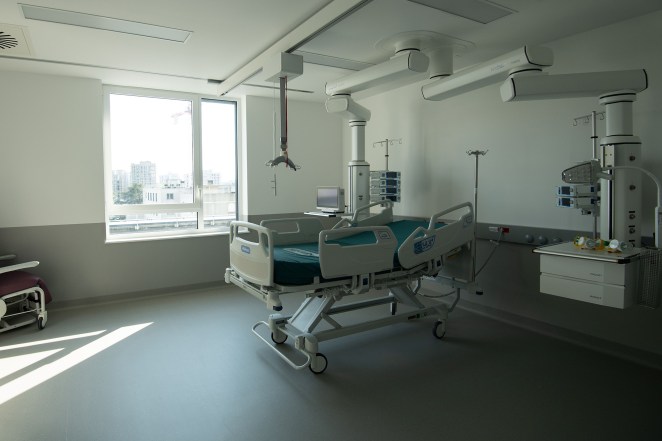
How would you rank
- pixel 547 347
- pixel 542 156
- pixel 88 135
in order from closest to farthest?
pixel 547 347 < pixel 542 156 < pixel 88 135

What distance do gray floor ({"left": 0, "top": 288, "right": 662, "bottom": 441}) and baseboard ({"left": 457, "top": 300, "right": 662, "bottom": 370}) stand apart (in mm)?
108

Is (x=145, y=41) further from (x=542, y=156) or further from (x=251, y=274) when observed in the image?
(x=542, y=156)

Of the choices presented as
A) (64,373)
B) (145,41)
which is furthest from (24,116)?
(64,373)

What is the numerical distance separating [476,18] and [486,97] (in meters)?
1.36

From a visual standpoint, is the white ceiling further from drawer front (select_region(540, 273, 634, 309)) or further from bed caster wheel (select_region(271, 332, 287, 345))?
bed caster wheel (select_region(271, 332, 287, 345))

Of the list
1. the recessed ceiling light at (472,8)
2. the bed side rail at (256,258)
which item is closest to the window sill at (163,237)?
the bed side rail at (256,258)

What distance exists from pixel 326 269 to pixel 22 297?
3490 millimetres

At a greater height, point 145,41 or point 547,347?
point 145,41

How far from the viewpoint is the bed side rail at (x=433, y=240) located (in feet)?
11.0

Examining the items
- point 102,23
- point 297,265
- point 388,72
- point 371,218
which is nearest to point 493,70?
point 388,72

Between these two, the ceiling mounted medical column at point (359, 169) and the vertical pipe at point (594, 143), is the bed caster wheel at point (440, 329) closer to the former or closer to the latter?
the vertical pipe at point (594, 143)

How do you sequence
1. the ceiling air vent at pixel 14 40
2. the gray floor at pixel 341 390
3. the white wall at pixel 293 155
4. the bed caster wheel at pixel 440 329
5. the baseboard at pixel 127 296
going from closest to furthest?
1. the gray floor at pixel 341 390
2. the ceiling air vent at pixel 14 40
3. the bed caster wheel at pixel 440 329
4. the baseboard at pixel 127 296
5. the white wall at pixel 293 155

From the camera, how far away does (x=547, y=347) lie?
3.60 metres

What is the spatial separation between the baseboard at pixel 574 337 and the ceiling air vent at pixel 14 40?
4.89 m
